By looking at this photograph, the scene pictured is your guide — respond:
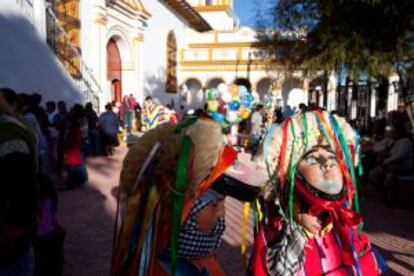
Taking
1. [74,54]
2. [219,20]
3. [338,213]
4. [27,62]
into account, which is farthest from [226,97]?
[219,20]

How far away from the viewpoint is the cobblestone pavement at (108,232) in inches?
168

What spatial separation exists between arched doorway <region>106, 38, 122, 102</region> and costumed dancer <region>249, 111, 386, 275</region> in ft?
58.9

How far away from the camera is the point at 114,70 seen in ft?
66.6

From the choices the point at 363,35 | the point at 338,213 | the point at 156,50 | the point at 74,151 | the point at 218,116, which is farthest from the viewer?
the point at 156,50

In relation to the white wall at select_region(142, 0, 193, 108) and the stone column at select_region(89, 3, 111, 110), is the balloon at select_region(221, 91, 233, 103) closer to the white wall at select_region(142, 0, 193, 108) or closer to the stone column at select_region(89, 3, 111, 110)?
the stone column at select_region(89, 3, 111, 110)

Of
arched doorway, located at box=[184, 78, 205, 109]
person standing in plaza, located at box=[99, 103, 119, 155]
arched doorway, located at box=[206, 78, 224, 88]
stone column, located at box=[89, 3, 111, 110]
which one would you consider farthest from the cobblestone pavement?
arched doorway, located at box=[184, 78, 205, 109]

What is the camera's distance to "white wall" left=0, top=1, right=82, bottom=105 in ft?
33.2

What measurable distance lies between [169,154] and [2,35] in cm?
960

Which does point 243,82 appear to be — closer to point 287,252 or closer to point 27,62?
point 27,62

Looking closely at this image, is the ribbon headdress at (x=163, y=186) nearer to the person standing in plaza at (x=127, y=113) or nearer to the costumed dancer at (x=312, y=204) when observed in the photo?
the costumed dancer at (x=312, y=204)

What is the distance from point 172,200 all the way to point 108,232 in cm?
357

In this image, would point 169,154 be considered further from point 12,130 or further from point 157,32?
point 157,32

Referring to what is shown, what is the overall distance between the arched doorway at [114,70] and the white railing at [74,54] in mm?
4514

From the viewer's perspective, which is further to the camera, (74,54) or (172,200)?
(74,54)
